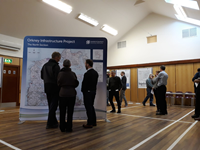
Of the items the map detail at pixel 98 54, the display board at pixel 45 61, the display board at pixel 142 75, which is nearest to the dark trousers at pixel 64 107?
the display board at pixel 45 61

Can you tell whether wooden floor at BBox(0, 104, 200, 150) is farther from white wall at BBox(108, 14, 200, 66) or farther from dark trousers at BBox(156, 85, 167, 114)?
white wall at BBox(108, 14, 200, 66)

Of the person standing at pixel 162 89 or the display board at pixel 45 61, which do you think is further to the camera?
the person standing at pixel 162 89

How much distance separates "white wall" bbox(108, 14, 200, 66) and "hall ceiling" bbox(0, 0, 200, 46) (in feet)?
2.81

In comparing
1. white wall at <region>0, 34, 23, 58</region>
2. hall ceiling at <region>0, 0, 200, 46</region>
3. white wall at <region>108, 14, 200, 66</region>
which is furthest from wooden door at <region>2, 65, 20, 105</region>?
white wall at <region>108, 14, 200, 66</region>

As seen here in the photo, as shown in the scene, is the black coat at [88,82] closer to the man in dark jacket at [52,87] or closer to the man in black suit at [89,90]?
the man in black suit at [89,90]

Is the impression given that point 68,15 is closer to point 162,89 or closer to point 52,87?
point 52,87

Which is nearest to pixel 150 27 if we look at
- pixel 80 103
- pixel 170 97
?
pixel 170 97

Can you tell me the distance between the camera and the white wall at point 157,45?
8.40 meters

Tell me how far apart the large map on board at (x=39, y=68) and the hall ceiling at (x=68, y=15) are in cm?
331

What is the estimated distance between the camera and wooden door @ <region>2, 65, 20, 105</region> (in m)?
7.21

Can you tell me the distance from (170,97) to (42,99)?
6835 millimetres

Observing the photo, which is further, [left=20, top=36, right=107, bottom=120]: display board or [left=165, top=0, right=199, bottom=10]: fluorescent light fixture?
[left=165, top=0, right=199, bottom=10]: fluorescent light fixture

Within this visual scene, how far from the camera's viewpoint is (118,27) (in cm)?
Result: 979

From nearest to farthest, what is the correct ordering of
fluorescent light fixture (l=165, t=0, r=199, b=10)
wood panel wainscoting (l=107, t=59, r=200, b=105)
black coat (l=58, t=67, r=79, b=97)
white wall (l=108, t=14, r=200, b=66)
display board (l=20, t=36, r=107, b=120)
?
black coat (l=58, t=67, r=79, b=97)
display board (l=20, t=36, r=107, b=120)
fluorescent light fixture (l=165, t=0, r=199, b=10)
wood panel wainscoting (l=107, t=59, r=200, b=105)
white wall (l=108, t=14, r=200, b=66)
